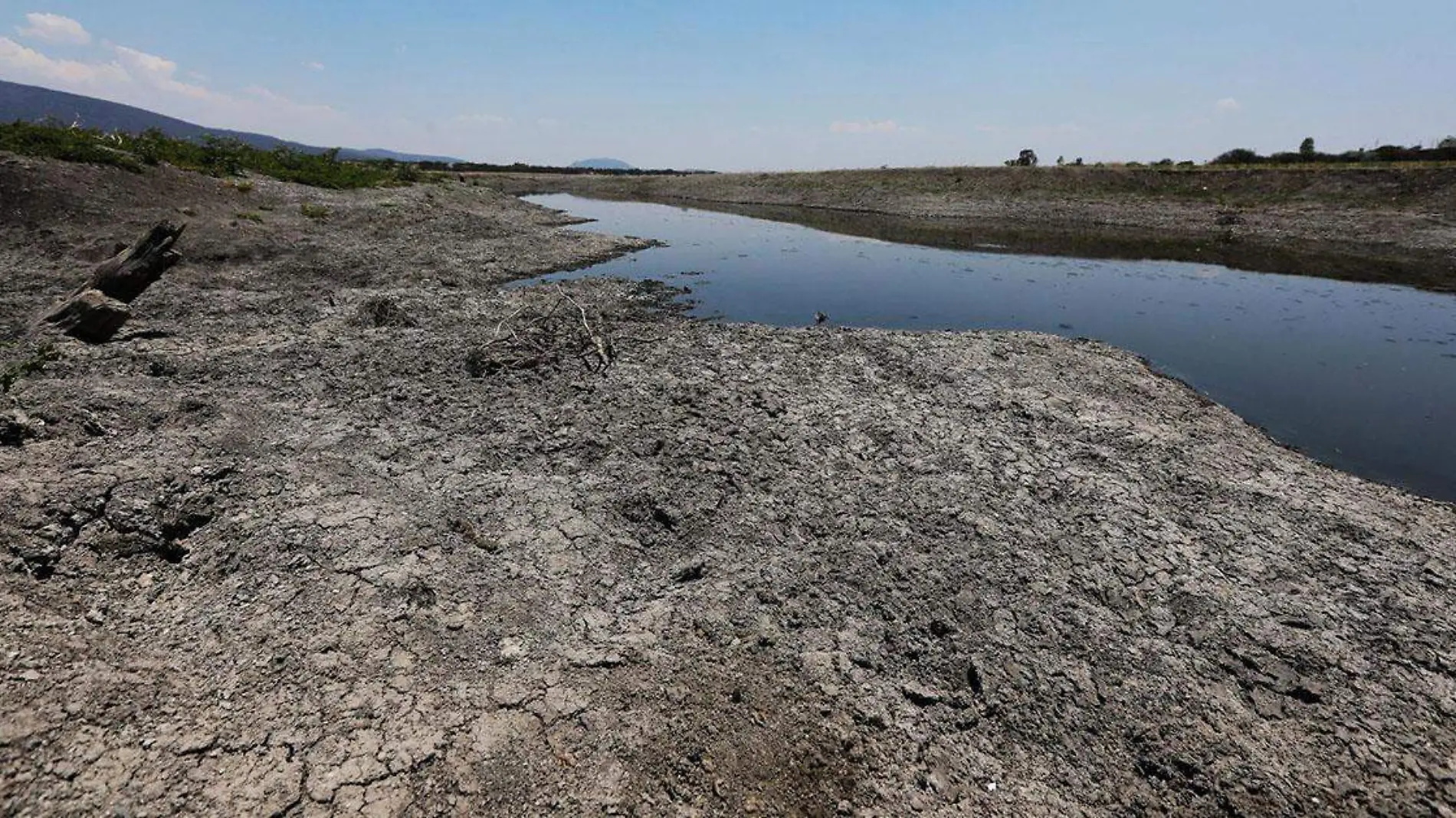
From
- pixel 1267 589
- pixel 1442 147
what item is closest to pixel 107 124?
pixel 1267 589

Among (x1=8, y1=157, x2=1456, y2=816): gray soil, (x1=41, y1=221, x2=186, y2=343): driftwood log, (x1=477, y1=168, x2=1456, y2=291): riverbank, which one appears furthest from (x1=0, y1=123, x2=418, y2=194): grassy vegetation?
(x1=477, y1=168, x2=1456, y2=291): riverbank

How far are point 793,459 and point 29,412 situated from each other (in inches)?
530

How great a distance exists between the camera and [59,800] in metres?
5.20

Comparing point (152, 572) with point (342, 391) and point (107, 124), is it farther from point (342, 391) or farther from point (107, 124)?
point (107, 124)

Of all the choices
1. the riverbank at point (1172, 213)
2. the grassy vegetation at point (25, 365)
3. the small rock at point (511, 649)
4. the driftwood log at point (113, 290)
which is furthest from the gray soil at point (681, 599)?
the riverbank at point (1172, 213)

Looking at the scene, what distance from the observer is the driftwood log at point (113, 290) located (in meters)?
14.9

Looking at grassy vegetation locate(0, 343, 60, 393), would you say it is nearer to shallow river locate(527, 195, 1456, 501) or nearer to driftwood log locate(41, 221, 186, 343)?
driftwood log locate(41, 221, 186, 343)

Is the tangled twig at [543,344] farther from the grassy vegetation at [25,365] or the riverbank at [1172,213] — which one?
the riverbank at [1172,213]

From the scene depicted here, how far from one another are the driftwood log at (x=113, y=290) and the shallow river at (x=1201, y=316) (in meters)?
14.9

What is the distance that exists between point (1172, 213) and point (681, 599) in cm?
6707

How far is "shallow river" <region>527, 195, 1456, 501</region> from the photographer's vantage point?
53.6 feet

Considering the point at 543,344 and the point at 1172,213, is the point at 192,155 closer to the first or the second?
the point at 543,344

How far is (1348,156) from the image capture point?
210ft

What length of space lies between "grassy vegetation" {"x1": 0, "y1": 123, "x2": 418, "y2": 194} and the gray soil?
21.5 meters
